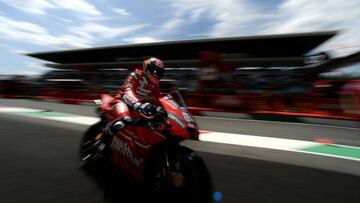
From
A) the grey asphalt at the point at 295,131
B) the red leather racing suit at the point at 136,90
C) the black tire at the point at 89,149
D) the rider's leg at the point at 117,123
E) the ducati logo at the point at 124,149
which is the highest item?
the red leather racing suit at the point at 136,90

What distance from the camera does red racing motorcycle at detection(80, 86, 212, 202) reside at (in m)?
2.81

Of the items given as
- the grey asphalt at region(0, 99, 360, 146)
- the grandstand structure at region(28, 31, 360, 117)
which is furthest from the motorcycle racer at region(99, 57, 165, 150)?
the grandstand structure at region(28, 31, 360, 117)

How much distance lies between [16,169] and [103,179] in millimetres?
1215

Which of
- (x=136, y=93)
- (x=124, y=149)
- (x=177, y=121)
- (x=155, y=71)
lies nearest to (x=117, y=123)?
(x=124, y=149)

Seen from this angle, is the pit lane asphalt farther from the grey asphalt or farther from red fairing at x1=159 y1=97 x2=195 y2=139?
the grey asphalt

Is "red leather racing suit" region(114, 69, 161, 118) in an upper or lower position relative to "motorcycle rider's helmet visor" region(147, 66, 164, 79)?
lower

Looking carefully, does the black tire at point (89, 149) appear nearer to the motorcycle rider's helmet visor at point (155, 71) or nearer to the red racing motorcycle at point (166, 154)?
the red racing motorcycle at point (166, 154)

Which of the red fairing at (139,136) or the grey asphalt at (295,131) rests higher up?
the red fairing at (139,136)

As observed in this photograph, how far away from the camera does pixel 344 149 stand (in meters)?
5.80

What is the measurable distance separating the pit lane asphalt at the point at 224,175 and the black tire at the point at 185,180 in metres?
0.32

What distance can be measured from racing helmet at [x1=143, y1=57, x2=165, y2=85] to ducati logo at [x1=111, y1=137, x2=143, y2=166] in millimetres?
757

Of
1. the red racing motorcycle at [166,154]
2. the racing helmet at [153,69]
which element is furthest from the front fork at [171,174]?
the racing helmet at [153,69]

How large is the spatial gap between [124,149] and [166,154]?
670 mm

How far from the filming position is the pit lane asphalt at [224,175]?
322cm
